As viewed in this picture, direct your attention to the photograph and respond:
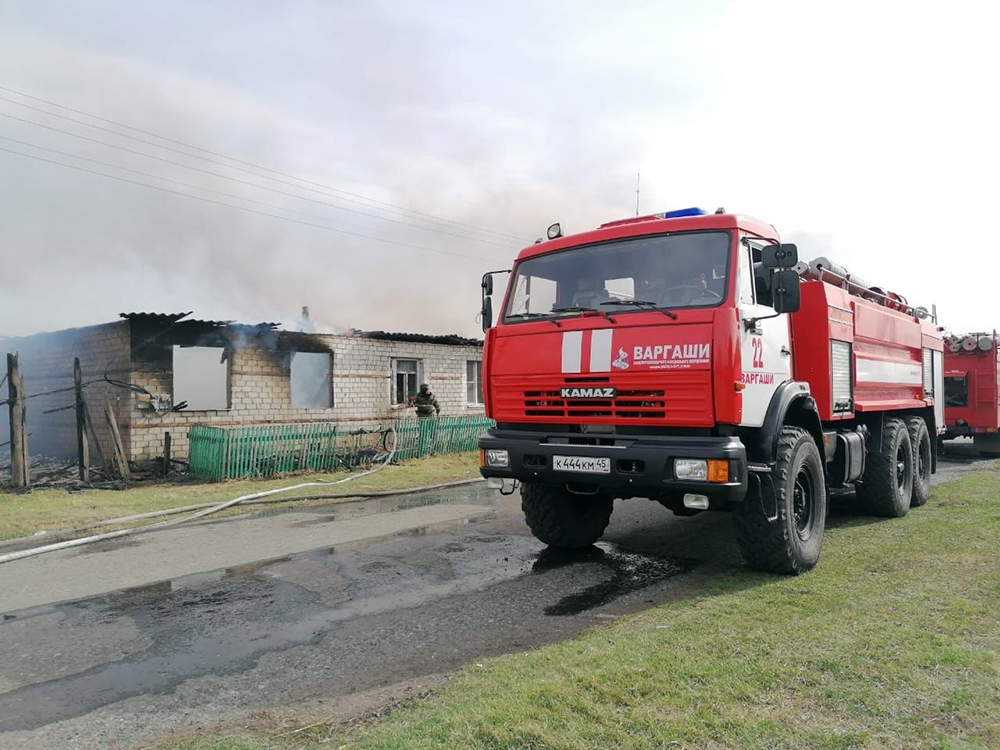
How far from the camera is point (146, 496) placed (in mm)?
11227

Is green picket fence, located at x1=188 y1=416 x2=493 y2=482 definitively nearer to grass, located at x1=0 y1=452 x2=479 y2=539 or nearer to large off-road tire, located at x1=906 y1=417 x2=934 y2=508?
grass, located at x1=0 y1=452 x2=479 y2=539

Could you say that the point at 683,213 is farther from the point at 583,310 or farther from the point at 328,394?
the point at 328,394

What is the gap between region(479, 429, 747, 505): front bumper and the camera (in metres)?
5.00

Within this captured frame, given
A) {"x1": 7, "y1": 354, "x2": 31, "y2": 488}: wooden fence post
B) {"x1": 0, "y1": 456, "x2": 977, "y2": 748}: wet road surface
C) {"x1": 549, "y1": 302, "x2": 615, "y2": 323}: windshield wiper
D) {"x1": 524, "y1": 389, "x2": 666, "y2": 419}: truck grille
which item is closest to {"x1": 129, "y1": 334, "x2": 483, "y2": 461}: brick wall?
{"x1": 7, "y1": 354, "x2": 31, "y2": 488}: wooden fence post

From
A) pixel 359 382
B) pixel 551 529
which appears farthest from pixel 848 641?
pixel 359 382

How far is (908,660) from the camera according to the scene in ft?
12.3

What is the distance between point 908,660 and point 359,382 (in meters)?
15.4

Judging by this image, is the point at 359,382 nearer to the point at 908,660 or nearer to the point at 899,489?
the point at 899,489

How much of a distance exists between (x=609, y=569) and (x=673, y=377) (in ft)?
6.65

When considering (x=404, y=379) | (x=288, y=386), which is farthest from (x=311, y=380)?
(x=404, y=379)

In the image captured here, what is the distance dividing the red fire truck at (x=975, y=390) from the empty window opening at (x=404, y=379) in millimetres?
12768

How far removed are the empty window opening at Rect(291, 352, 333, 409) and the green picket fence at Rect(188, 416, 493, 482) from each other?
1.00 m

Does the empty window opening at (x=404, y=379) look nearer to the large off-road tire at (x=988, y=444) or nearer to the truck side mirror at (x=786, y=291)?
the large off-road tire at (x=988, y=444)

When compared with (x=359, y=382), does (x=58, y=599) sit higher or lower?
lower
